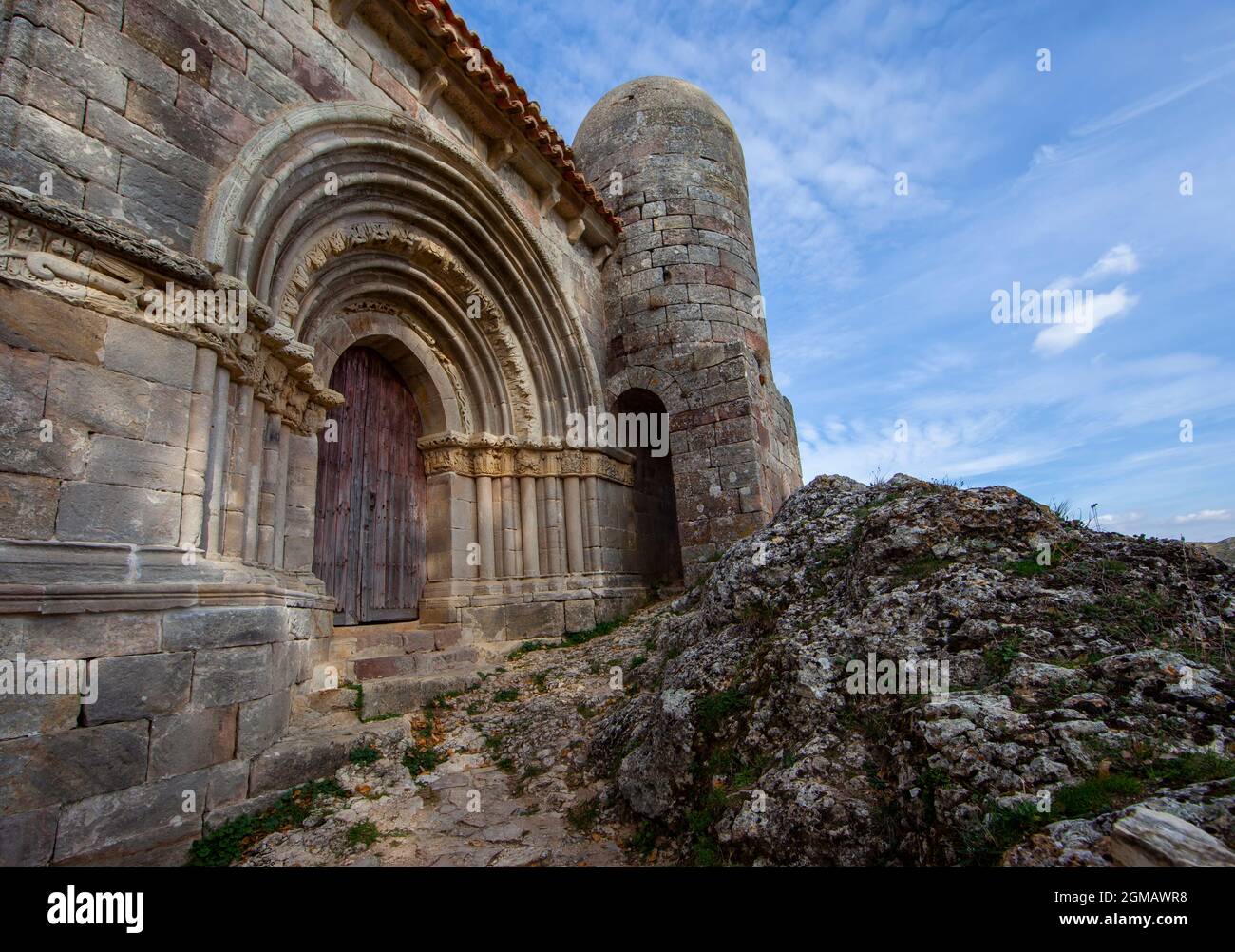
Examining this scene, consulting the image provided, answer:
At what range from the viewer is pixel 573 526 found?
24.7 feet

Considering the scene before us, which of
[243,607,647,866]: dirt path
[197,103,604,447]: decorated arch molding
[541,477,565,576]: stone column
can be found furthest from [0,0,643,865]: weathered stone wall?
[541,477,565,576]: stone column

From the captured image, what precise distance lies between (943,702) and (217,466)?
402cm

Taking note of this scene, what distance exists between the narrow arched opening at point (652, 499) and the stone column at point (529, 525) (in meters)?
1.55

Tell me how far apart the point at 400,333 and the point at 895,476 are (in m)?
5.08

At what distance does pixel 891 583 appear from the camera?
3148mm

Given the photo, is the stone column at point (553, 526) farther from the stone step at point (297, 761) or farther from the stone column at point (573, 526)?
the stone step at point (297, 761)

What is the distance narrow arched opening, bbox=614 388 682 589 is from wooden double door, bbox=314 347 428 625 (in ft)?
9.32

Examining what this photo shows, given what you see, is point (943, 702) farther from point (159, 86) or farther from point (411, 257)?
point (411, 257)

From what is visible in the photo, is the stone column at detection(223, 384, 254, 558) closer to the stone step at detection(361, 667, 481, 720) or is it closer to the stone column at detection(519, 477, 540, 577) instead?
the stone step at detection(361, 667, 481, 720)

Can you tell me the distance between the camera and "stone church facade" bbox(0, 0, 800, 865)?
3.06m

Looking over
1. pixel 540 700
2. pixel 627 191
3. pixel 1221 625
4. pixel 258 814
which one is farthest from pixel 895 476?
pixel 627 191

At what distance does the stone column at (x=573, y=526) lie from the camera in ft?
24.4

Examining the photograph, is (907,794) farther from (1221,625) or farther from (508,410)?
(508,410)

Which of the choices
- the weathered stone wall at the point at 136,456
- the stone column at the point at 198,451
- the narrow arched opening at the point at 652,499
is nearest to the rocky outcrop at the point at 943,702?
the weathered stone wall at the point at 136,456
